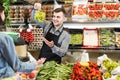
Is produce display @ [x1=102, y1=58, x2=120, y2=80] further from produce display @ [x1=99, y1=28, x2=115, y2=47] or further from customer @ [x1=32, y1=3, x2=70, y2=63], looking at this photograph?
produce display @ [x1=99, y1=28, x2=115, y2=47]

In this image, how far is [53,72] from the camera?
4289mm

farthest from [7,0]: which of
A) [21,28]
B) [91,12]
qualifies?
[91,12]

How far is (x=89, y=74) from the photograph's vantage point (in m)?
3.93

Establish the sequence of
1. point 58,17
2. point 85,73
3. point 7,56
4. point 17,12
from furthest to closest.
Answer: point 17,12 → point 58,17 → point 85,73 → point 7,56

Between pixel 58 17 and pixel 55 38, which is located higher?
pixel 58 17

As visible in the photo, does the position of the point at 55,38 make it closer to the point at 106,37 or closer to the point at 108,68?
the point at 106,37

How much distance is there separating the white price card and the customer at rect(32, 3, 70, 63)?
0.85 m

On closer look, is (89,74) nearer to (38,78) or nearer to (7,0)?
(38,78)

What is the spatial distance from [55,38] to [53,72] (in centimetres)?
195

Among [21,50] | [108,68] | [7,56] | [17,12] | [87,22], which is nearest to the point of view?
[7,56]

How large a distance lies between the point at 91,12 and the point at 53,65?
2423mm

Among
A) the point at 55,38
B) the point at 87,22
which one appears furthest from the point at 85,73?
the point at 87,22

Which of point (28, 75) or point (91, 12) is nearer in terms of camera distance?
point (28, 75)

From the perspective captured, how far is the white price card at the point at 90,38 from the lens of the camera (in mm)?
6887
